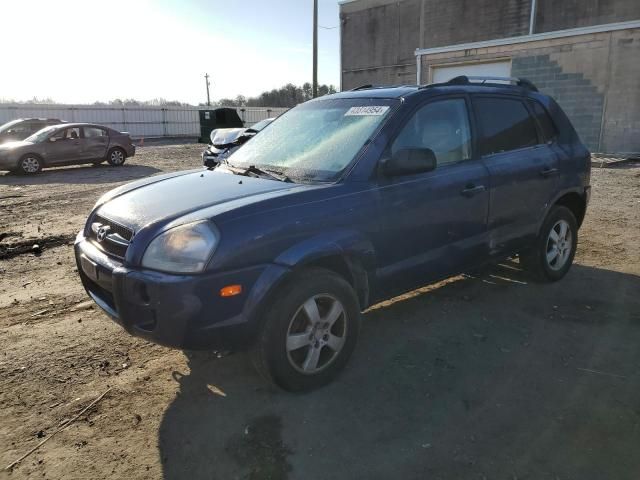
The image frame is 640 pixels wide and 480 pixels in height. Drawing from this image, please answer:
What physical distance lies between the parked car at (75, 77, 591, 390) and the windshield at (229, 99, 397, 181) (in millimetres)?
14

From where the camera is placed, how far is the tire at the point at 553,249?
4.67 meters

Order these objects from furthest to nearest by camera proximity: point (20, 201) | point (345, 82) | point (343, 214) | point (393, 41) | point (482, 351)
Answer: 1. point (345, 82)
2. point (393, 41)
3. point (20, 201)
4. point (482, 351)
5. point (343, 214)

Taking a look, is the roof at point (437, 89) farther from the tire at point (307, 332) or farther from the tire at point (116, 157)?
the tire at point (116, 157)

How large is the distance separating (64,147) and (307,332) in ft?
49.3

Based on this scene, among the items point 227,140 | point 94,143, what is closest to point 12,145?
point 94,143

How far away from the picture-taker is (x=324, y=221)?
2971 mm

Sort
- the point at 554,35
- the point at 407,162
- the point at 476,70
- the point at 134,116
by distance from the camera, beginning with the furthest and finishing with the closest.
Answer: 1. the point at 134,116
2. the point at 476,70
3. the point at 554,35
4. the point at 407,162

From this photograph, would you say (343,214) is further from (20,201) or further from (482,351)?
(20,201)

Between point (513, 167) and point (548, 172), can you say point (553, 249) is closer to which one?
point (548, 172)

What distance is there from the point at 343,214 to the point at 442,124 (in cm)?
131

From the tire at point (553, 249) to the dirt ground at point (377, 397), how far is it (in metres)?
0.17

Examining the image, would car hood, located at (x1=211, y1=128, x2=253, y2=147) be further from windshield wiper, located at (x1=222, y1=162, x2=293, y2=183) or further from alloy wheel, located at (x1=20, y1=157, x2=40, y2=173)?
windshield wiper, located at (x1=222, y1=162, x2=293, y2=183)

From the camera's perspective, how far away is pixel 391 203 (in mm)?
3303

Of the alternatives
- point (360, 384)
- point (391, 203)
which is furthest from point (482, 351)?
point (391, 203)
